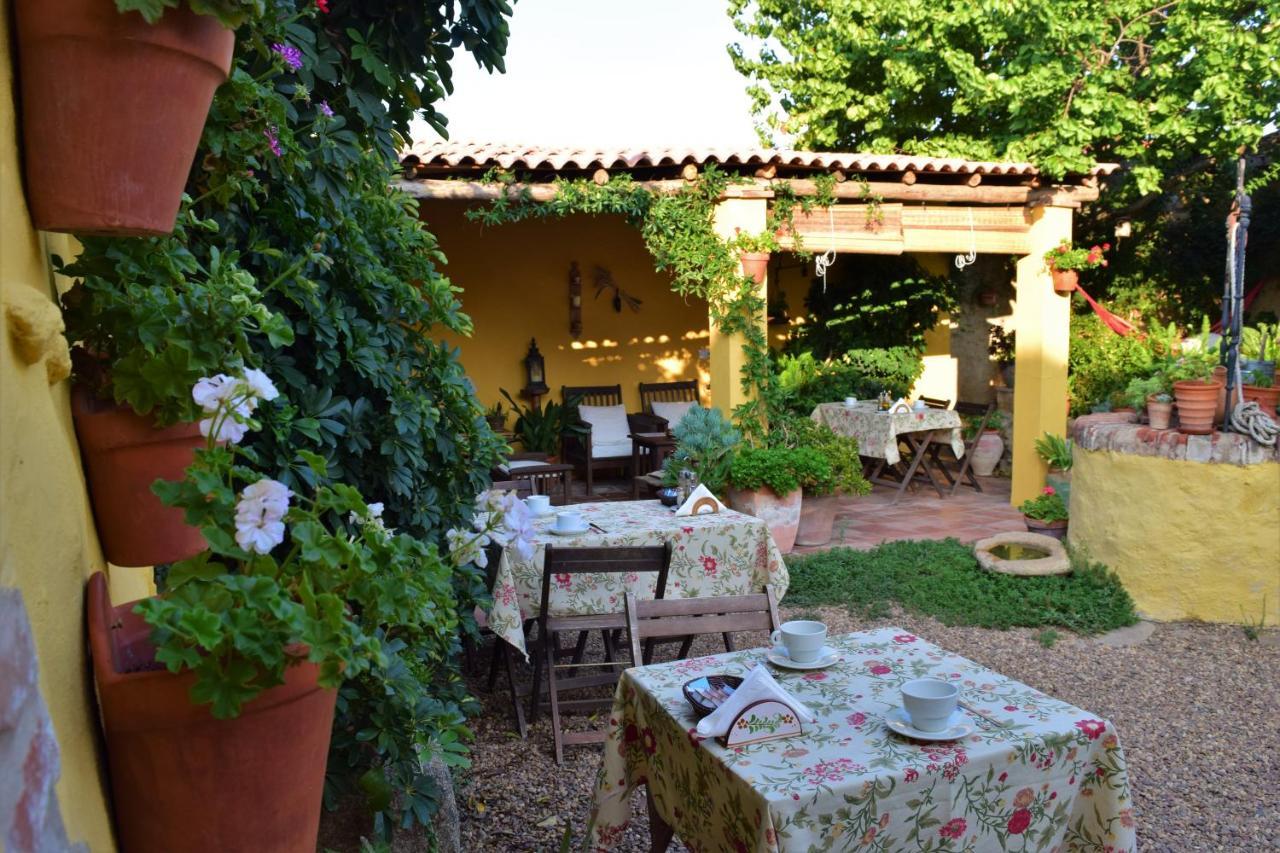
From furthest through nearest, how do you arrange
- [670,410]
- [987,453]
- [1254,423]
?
[987,453], [670,410], [1254,423]

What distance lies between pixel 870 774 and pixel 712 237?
222 inches

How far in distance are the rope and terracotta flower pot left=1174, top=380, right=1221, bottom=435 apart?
12 centimetres

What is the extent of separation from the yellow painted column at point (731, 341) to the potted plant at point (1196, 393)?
9.75 ft

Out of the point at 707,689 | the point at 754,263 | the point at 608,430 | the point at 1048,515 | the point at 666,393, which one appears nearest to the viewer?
the point at 707,689

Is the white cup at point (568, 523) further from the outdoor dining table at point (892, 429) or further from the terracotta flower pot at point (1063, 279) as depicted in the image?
the terracotta flower pot at point (1063, 279)

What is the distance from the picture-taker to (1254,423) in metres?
5.15

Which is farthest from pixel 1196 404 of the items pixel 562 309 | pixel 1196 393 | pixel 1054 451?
pixel 562 309

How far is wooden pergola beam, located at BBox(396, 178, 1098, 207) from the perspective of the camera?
671 cm

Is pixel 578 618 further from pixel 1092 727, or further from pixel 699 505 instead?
pixel 1092 727

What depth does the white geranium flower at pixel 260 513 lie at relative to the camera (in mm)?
1141

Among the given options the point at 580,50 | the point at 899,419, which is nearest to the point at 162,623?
the point at 899,419

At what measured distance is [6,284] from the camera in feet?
3.55

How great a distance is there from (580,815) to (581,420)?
20.7 feet

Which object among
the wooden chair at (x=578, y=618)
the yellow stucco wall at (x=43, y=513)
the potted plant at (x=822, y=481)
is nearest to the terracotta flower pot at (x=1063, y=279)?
the potted plant at (x=822, y=481)
